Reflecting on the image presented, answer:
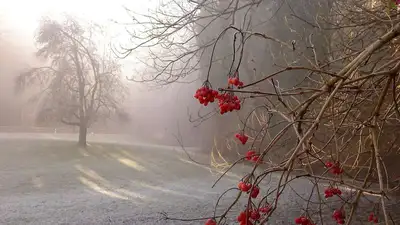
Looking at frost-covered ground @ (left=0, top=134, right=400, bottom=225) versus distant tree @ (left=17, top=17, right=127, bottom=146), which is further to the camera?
distant tree @ (left=17, top=17, right=127, bottom=146)

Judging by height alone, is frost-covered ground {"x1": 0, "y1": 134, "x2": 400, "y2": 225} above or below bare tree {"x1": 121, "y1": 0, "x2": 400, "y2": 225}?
below

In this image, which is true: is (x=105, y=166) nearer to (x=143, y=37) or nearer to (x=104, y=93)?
(x=104, y=93)

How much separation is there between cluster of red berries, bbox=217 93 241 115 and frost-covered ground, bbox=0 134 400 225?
4439 mm

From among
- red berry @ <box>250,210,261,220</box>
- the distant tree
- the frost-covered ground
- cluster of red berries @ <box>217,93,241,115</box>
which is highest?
the distant tree

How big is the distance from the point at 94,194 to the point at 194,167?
5.81 metres

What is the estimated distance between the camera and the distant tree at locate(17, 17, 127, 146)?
15883 mm

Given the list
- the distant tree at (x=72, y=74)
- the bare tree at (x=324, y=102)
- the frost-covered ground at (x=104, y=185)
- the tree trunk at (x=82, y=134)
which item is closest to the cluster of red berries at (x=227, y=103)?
the bare tree at (x=324, y=102)

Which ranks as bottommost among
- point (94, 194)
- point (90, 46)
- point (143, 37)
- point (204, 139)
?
point (94, 194)

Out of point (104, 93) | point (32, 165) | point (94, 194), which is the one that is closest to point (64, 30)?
point (104, 93)

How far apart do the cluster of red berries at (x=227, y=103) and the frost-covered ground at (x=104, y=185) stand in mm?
4439

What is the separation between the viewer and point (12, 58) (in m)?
24.0

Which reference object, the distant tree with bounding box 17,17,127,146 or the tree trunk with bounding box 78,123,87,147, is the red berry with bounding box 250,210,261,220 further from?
the tree trunk with bounding box 78,123,87,147

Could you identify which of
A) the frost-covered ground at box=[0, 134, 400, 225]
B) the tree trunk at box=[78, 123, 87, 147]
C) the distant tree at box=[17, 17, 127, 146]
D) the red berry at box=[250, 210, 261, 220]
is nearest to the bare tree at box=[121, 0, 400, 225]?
the red berry at box=[250, 210, 261, 220]

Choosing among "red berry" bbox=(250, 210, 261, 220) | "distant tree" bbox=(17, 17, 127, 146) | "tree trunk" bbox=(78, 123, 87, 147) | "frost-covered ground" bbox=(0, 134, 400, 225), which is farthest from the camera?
"tree trunk" bbox=(78, 123, 87, 147)
